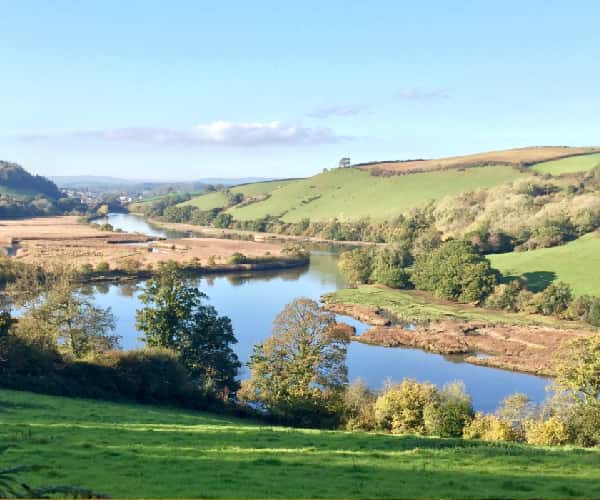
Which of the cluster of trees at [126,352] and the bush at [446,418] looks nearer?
the bush at [446,418]

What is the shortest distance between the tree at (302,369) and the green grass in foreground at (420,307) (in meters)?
37.0

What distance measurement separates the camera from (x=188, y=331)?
40094mm

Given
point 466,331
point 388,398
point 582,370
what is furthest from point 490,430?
point 466,331

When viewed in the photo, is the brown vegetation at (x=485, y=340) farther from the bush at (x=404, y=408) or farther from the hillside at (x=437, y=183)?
the hillside at (x=437, y=183)

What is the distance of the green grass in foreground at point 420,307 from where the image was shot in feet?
229

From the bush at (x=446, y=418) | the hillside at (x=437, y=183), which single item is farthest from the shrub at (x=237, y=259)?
the bush at (x=446, y=418)

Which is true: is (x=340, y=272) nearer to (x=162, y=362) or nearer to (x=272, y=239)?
(x=272, y=239)

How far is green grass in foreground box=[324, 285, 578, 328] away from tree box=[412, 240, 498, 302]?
1759 millimetres

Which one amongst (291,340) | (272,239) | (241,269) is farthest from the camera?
(272,239)

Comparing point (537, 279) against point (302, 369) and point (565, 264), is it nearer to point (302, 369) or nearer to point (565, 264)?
point (565, 264)

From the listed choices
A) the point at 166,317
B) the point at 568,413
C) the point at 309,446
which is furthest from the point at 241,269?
the point at 309,446

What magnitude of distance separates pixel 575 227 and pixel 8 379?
101358 mm

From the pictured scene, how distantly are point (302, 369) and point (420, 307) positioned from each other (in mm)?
45069

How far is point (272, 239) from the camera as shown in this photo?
Answer: 6540 inches
